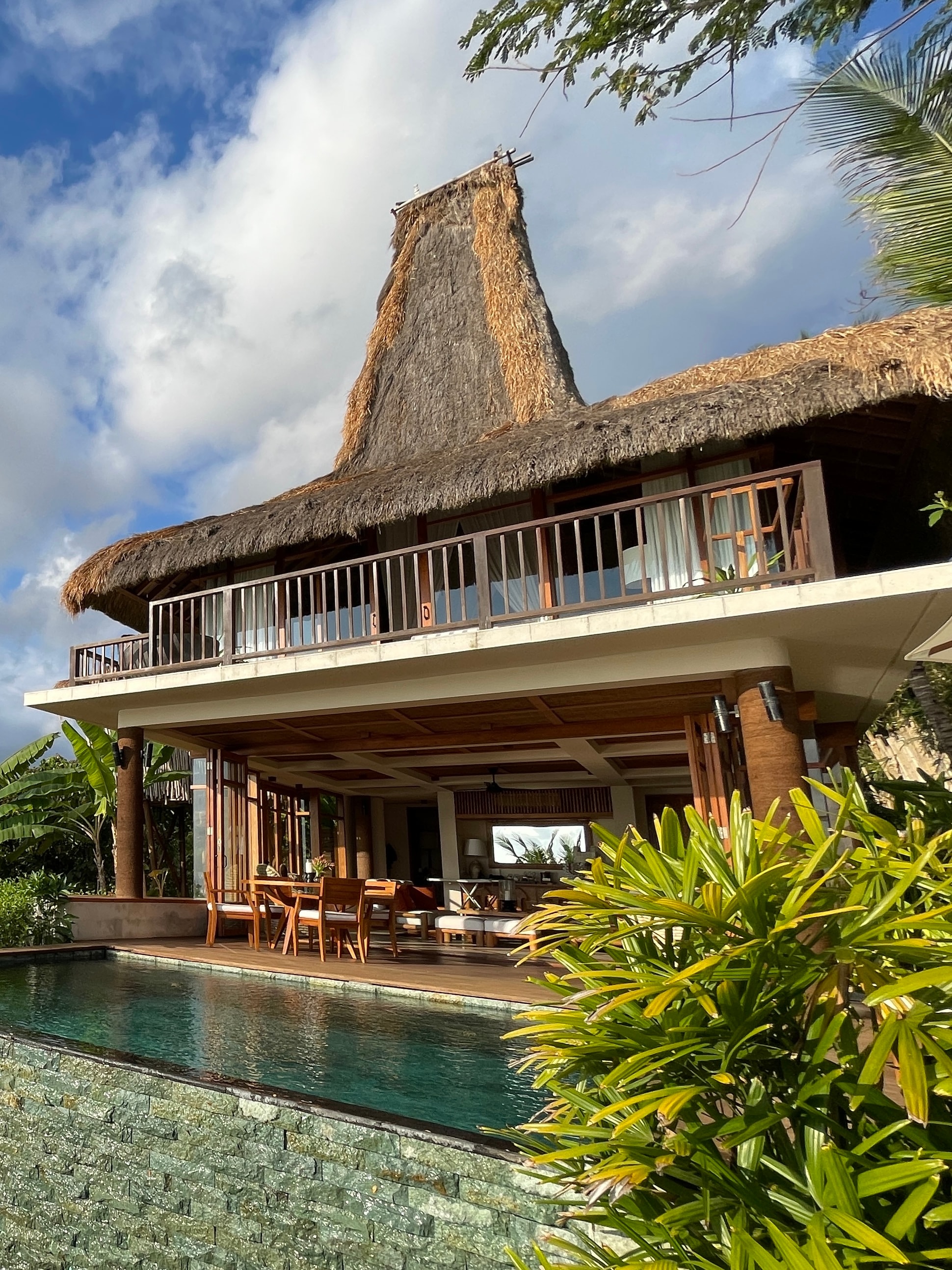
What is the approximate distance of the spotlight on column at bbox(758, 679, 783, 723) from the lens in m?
6.66

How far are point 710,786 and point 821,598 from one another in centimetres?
295

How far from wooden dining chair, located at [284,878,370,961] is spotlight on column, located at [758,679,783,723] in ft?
13.0

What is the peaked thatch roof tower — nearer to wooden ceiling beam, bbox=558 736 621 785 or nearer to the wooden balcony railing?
the wooden balcony railing

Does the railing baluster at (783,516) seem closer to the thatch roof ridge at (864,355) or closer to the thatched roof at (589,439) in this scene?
the thatched roof at (589,439)

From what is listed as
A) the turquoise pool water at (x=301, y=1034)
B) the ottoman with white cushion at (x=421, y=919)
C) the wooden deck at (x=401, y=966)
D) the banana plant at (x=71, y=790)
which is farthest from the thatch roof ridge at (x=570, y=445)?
the ottoman with white cushion at (x=421, y=919)

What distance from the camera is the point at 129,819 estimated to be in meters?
9.92

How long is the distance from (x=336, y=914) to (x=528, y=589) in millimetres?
3799

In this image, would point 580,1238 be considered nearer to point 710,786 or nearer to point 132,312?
point 710,786

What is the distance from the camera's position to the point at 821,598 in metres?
6.06

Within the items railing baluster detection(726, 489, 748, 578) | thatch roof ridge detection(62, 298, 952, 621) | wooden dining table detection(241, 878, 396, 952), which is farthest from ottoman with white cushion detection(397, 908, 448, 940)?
railing baluster detection(726, 489, 748, 578)

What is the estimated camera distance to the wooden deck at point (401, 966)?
6.36 meters

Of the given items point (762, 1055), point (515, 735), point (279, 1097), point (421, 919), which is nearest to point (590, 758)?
point (515, 735)

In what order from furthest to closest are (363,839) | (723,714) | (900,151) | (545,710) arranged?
(363,839) → (545,710) → (723,714) → (900,151)

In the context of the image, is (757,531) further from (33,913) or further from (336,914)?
(33,913)
